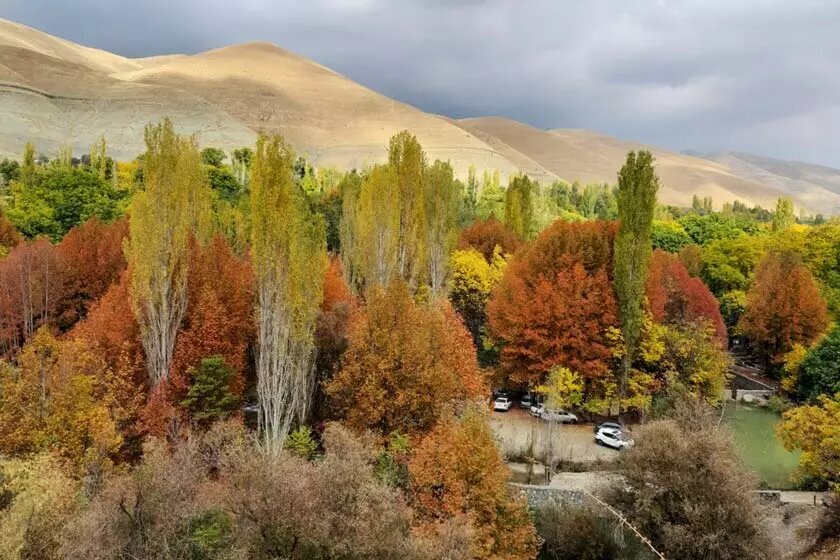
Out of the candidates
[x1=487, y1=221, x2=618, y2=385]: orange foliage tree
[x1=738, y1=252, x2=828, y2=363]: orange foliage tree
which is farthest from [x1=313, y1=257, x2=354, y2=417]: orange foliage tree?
[x1=738, y1=252, x2=828, y2=363]: orange foliage tree

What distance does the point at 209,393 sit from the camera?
19.2 m

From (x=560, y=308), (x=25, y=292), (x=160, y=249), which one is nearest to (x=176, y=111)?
(x=25, y=292)

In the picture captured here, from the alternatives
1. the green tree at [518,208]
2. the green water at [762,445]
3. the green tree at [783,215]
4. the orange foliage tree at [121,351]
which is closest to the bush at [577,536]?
the green water at [762,445]

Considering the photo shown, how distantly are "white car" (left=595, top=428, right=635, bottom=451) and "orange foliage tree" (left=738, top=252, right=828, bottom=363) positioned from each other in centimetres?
1686

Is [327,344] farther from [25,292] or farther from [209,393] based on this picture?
[25,292]

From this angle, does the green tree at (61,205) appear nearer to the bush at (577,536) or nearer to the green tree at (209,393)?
the green tree at (209,393)

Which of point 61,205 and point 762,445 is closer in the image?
point 762,445

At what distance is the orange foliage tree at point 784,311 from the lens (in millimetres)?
37438

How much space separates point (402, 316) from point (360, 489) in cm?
884

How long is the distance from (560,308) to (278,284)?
14.9 metres

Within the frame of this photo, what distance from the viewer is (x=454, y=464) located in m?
14.9

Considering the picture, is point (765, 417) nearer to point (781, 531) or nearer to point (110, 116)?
point (781, 531)

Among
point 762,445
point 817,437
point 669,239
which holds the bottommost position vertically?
point 762,445

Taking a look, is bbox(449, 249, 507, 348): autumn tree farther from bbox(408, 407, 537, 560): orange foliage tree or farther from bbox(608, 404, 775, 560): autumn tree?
bbox(408, 407, 537, 560): orange foliage tree
